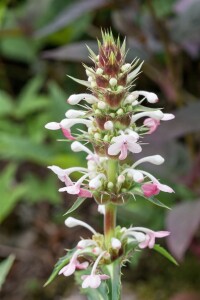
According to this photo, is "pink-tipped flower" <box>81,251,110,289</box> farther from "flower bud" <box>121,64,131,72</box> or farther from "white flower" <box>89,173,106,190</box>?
"flower bud" <box>121,64,131,72</box>

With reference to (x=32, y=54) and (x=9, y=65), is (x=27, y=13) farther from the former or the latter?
(x=9, y=65)

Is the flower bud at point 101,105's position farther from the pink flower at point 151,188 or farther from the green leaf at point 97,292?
the green leaf at point 97,292

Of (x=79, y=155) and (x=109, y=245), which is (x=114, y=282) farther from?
(x=79, y=155)

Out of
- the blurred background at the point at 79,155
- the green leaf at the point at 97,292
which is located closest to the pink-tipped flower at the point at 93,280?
the green leaf at the point at 97,292

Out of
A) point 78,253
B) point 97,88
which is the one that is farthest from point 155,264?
point 97,88

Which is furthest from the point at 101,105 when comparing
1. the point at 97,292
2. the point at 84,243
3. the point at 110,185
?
the point at 97,292

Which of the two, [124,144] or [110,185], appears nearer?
[124,144]
